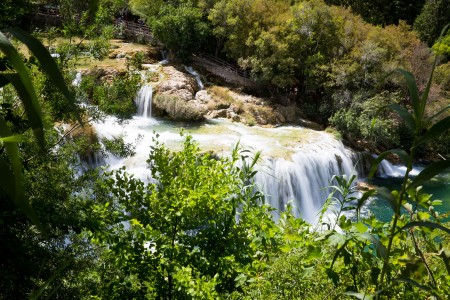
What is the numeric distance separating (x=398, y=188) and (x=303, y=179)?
4.42m

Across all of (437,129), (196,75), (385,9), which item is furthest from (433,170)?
(385,9)

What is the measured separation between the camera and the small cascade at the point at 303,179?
39.1 ft

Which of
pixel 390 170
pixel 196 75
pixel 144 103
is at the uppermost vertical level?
pixel 196 75

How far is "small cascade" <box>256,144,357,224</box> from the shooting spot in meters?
11.9

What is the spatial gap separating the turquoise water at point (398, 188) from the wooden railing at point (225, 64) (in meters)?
8.61

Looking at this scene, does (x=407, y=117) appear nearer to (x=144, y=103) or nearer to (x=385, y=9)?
(x=144, y=103)

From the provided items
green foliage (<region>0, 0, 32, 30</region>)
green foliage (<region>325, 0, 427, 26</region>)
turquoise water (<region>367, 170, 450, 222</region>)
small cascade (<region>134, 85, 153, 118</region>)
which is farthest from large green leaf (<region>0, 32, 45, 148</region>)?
green foliage (<region>325, 0, 427, 26</region>)

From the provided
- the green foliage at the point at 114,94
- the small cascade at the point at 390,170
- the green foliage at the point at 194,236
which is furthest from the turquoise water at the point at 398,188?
the green foliage at the point at 194,236

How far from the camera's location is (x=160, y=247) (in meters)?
2.78

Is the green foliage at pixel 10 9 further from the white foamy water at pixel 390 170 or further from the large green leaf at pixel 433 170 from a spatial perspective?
the white foamy water at pixel 390 170

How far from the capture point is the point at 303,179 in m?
12.6

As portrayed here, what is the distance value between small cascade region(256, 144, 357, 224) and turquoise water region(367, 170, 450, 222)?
1.42m

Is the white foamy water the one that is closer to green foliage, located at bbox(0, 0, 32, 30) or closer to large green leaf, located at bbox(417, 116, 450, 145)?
green foliage, located at bbox(0, 0, 32, 30)

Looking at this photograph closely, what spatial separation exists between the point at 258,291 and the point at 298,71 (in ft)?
59.5
